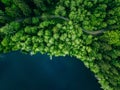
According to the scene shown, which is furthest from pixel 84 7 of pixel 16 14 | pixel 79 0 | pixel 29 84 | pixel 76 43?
pixel 29 84

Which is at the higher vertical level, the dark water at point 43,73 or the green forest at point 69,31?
the green forest at point 69,31

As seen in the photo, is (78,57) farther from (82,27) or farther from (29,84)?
(29,84)

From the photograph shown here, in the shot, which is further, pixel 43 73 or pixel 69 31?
pixel 43 73

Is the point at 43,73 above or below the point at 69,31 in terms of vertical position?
below

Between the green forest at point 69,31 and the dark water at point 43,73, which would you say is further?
the green forest at point 69,31
